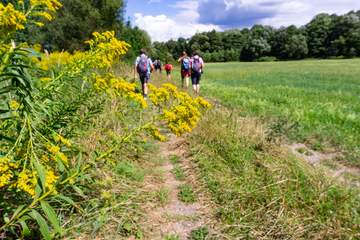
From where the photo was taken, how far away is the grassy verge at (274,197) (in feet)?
10.6

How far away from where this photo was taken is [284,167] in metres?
4.33

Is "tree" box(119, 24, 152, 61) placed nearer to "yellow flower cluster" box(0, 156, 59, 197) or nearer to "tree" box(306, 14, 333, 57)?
"yellow flower cluster" box(0, 156, 59, 197)

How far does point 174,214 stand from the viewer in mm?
3777

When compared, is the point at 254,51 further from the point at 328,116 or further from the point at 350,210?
the point at 350,210

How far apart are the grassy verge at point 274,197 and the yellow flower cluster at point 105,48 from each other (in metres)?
1.95

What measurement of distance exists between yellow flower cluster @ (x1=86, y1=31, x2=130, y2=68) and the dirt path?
168cm

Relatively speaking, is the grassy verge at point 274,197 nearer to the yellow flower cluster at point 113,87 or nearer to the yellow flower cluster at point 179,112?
the yellow flower cluster at point 179,112

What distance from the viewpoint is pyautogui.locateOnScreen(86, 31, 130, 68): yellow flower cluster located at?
9.39 ft

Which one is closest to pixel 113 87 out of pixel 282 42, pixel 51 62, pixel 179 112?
pixel 179 112

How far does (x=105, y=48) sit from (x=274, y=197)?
2.29 m

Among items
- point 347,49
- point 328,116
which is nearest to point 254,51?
point 347,49

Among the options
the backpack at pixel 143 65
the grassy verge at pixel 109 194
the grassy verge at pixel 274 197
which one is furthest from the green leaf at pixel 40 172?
the backpack at pixel 143 65

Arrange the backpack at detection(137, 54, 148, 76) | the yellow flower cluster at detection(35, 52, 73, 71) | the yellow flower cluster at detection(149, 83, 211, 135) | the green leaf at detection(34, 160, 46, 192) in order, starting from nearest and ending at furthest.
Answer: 1. the green leaf at detection(34, 160, 46, 192)
2. the yellow flower cluster at detection(149, 83, 211, 135)
3. the yellow flower cluster at detection(35, 52, 73, 71)
4. the backpack at detection(137, 54, 148, 76)

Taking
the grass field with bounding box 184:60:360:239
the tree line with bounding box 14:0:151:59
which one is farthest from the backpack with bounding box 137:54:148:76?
the tree line with bounding box 14:0:151:59
